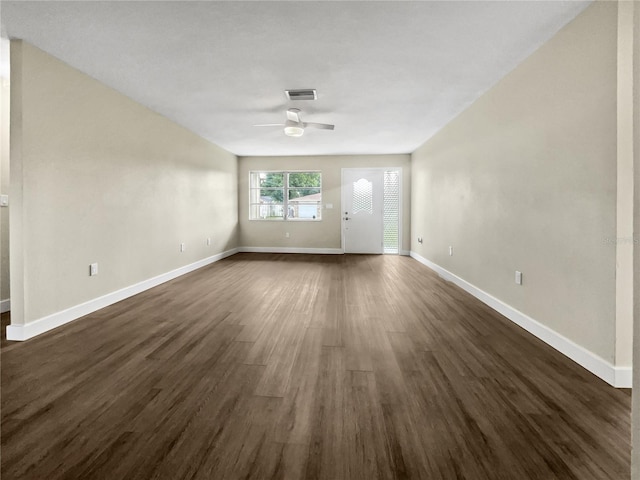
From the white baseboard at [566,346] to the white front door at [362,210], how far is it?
3891mm

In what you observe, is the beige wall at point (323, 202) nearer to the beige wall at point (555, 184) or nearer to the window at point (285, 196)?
the window at point (285, 196)

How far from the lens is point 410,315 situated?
3074 millimetres

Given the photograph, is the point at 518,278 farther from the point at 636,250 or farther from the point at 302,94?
the point at 302,94

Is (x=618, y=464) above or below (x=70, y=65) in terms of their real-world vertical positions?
below

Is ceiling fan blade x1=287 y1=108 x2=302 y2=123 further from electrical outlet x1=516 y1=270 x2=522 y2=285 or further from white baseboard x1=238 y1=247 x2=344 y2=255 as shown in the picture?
white baseboard x1=238 y1=247 x2=344 y2=255

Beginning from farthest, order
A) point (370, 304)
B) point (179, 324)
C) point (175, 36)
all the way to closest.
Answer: point (370, 304) < point (179, 324) < point (175, 36)

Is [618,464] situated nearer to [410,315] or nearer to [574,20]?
[410,315]

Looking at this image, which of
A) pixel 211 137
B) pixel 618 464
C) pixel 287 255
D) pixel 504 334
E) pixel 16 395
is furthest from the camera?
pixel 287 255

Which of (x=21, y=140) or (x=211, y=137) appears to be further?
(x=211, y=137)

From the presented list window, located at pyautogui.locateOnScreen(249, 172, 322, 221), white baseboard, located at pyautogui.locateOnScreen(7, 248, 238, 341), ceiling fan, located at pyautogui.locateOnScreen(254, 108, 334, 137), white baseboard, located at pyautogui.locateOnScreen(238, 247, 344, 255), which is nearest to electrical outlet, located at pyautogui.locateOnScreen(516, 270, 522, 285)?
ceiling fan, located at pyautogui.locateOnScreen(254, 108, 334, 137)

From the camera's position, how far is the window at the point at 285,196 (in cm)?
761

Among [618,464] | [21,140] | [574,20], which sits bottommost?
[618,464]

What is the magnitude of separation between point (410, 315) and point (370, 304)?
1.66 ft

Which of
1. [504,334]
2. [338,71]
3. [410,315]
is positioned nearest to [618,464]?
[504,334]
